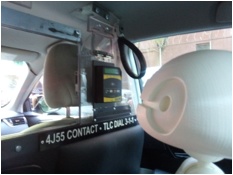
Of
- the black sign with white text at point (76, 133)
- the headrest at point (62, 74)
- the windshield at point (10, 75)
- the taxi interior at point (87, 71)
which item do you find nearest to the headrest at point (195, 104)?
the taxi interior at point (87, 71)

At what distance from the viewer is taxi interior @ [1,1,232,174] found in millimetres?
817

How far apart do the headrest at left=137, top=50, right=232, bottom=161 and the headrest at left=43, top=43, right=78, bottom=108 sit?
548 millimetres

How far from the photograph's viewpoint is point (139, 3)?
103cm

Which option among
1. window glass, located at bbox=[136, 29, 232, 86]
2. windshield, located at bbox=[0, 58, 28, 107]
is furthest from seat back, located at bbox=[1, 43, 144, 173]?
window glass, located at bbox=[136, 29, 232, 86]

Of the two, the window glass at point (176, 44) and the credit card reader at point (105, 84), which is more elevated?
the window glass at point (176, 44)

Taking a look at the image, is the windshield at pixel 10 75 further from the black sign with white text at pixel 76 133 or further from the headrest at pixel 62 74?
the black sign with white text at pixel 76 133

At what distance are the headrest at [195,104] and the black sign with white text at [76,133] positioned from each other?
37cm

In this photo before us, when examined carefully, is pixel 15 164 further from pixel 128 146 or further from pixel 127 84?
pixel 127 84

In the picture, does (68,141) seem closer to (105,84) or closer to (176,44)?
(105,84)

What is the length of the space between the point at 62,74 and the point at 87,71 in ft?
0.47

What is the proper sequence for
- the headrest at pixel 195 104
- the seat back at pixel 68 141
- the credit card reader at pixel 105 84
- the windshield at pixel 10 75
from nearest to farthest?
1. the headrest at pixel 195 104
2. the seat back at pixel 68 141
3. the credit card reader at pixel 105 84
4. the windshield at pixel 10 75

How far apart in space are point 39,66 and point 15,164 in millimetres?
897

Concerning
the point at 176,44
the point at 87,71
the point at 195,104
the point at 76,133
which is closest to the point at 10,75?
the point at 87,71

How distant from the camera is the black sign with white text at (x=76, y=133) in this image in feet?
2.59
